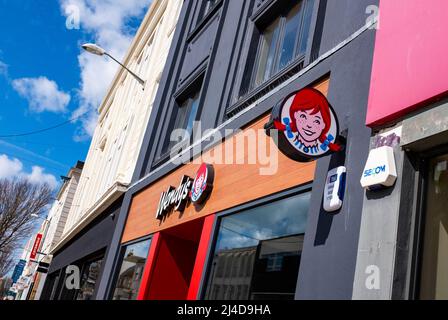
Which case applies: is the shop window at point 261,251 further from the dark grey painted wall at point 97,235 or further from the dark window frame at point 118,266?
the dark grey painted wall at point 97,235

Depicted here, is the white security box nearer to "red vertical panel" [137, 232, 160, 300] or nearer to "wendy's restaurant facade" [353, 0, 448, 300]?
"wendy's restaurant facade" [353, 0, 448, 300]

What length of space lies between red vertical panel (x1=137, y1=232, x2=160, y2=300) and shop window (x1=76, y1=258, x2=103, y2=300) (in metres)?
4.67

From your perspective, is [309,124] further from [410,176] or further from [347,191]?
[410,176]

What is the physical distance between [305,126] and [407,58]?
1029mm

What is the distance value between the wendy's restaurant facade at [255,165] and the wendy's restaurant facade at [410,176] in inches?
8.4

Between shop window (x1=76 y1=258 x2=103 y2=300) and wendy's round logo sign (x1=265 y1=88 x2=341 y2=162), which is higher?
wendy's round logo sign (x1=265 y1=88 x2=341 y2=162)

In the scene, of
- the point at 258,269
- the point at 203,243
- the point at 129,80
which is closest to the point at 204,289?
the point at 203,243

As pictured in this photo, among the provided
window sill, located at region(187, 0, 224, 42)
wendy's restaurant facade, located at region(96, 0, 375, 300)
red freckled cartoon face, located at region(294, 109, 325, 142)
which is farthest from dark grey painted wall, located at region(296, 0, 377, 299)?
window sill, located at region(187, 0, 224, 42)

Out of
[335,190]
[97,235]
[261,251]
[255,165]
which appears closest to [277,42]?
[255,165]

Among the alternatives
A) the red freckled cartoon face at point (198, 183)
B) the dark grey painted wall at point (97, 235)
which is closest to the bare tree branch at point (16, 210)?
the dark grey painted wall at point (97, 235)

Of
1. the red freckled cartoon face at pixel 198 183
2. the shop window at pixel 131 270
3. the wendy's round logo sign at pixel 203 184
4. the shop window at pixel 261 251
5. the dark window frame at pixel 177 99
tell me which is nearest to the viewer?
the shop window at pixel 261 251

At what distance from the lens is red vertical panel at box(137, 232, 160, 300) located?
851 centimetres

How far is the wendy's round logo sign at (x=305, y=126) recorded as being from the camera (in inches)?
151

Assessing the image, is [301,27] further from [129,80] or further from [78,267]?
[129,80]
